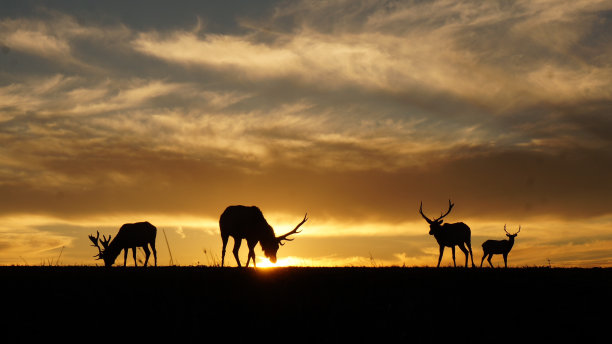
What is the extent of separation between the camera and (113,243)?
105ft

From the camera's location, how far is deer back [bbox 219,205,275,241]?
24.5 meters

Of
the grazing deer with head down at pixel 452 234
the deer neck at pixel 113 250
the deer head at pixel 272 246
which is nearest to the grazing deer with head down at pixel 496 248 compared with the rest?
the grazing deer with head down at pixel 452 234

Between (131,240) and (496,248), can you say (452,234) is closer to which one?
(496,248)

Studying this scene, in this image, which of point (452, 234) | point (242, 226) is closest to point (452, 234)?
point (452, 234)

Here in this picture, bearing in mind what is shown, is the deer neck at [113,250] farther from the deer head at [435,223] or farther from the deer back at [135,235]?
the deer head at [435,223]
